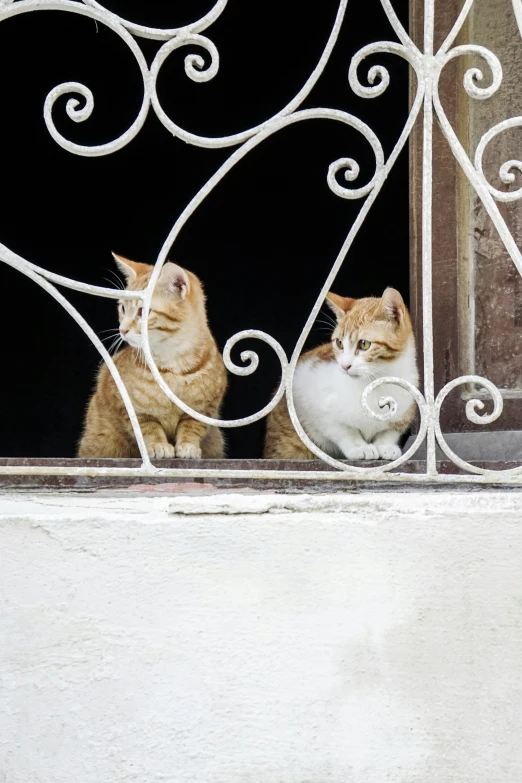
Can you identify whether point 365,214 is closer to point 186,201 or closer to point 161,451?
point 161,451

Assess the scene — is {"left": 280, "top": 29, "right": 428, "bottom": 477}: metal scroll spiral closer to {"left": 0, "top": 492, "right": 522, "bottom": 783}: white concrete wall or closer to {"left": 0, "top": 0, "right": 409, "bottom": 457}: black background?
{"left": 0, "top": 492, "right": 522, "bottom": 783}: white concrete wall

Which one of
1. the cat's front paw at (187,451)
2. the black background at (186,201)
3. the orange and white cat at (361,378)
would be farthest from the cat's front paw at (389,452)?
the black background at (186,201)

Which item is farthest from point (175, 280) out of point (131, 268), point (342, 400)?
point (342, 400)

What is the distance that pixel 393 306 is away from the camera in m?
3.09

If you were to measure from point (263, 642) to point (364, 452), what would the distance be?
1.06 meters

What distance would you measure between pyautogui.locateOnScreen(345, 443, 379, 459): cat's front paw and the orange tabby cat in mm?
482

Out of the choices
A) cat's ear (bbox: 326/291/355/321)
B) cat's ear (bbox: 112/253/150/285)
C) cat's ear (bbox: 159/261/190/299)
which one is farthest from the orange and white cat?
cat's ear (bbox: 112/253/150/285)

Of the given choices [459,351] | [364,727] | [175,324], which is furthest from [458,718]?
[175,324]

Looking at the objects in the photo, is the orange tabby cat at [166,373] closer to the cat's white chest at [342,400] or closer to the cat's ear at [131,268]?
the cat's ear at [131,268]

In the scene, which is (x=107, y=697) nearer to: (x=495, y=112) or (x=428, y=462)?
(x=428, y=462)

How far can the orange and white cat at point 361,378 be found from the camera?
3.08 m

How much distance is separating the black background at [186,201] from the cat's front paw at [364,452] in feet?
8.26

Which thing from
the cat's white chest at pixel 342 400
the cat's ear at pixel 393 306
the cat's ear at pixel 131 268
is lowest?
the cat's white chest at pixel 342 400

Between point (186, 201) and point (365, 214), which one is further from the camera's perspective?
point (186, 201)
